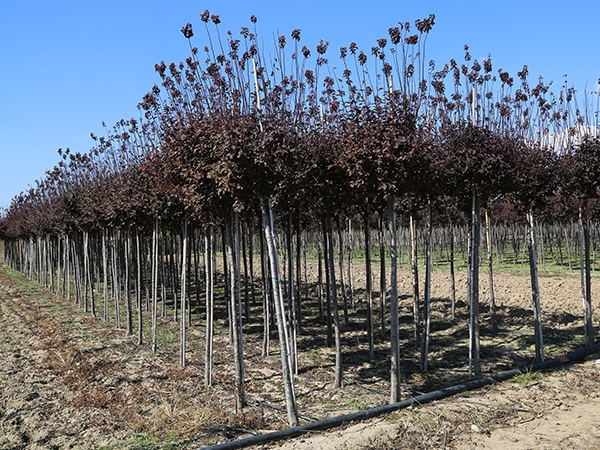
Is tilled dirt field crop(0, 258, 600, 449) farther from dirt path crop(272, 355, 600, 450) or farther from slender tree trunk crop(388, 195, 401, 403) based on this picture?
slender tree trunk crop(388, 195, 401, 403)

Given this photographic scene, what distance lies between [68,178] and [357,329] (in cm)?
1209

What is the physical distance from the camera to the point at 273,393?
28.4ft

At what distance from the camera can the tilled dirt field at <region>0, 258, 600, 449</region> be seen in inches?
258

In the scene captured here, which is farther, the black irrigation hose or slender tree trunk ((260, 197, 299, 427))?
slender tree trunk ((260, 197, 299, 427))

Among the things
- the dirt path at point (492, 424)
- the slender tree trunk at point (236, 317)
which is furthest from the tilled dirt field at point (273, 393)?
the slender tree trunk at point (236, 317)

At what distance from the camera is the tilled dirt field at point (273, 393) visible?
258 inches

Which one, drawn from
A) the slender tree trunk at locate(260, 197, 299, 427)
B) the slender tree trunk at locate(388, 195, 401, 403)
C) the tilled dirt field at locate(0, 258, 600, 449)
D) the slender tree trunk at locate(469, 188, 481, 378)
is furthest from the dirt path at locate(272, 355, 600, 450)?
the slender tree trunk at locate(469, 188, 481, 378)

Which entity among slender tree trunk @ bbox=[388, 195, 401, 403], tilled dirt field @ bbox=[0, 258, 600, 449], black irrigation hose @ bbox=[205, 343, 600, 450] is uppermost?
slender tree trunk @ bbox=[388, 195, 401, 403]

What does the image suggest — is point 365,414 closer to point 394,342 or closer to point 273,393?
point 394,342

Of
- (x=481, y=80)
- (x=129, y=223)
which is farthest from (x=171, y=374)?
(x=481, y=80)

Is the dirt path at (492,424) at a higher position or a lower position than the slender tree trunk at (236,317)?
lower

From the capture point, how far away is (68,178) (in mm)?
18406

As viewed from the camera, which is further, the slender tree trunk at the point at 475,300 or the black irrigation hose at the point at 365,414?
the slender tree trunk at the point at 475,300

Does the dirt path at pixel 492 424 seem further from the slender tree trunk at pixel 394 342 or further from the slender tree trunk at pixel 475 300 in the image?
the slender tree trunk at pixel 475 300
